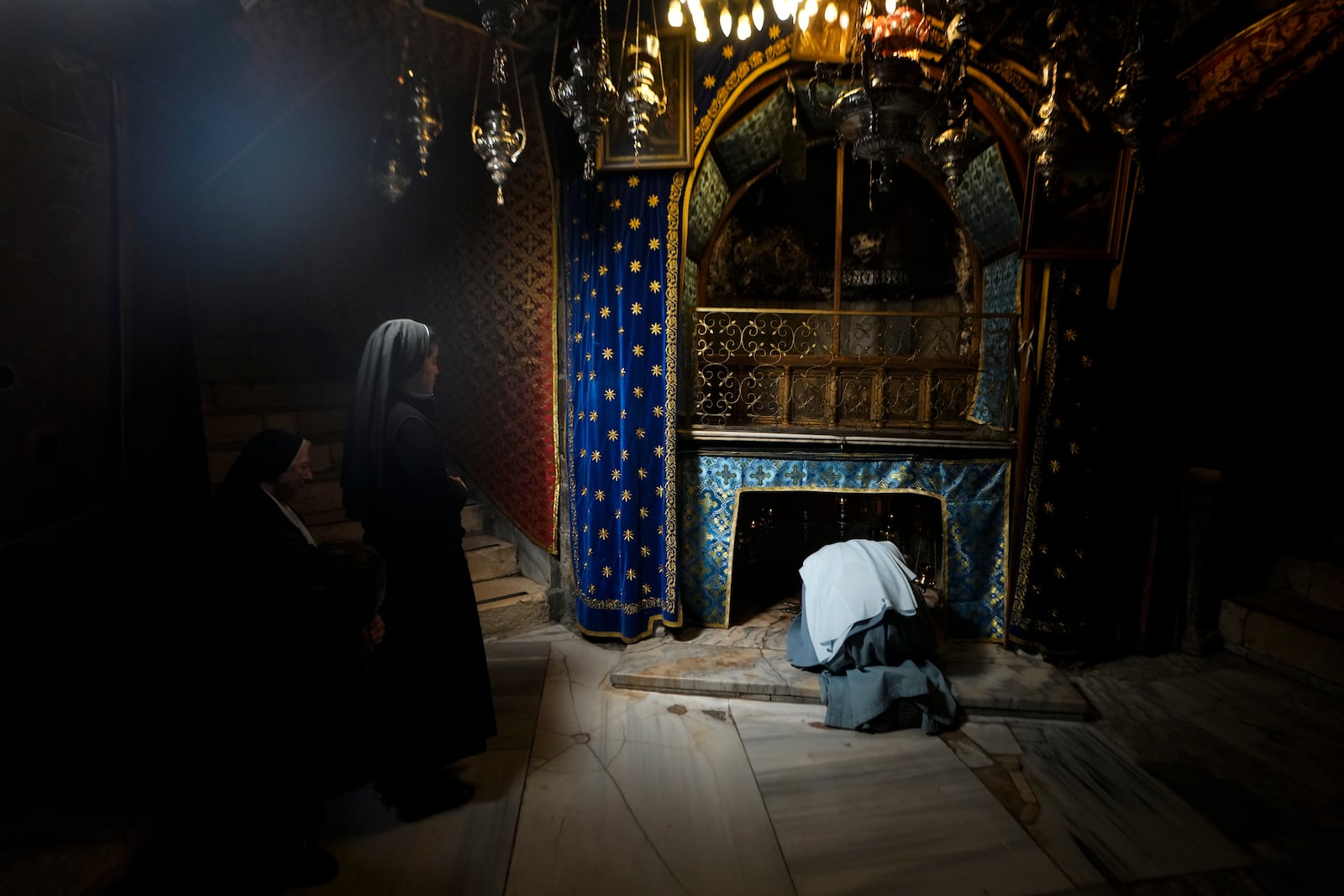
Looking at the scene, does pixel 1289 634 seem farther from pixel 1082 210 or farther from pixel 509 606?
pixel 509 606

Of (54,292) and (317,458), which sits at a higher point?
(54,292)

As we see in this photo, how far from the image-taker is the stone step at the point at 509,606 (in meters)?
4.34

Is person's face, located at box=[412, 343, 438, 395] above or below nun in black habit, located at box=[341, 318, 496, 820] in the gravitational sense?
above

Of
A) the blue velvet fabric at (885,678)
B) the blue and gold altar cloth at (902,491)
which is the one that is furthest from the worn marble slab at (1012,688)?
the blue and gold altar cloth at (902,491)

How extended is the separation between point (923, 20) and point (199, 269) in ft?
21.2

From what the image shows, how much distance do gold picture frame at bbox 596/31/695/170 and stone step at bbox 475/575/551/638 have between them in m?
3.06

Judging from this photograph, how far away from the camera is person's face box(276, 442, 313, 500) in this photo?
2.19 m

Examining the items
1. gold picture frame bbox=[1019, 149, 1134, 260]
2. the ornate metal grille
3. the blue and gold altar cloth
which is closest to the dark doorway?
the ornate metal grille

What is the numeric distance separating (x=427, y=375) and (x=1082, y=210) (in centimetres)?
399

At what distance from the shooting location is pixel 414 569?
8.24 ft

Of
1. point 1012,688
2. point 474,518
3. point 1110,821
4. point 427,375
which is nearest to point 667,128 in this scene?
point 427,375

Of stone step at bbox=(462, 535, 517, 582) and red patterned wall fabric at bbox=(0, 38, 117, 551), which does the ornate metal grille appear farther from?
red patterned wall fabric at bbox=(0, 38, 117, 551)

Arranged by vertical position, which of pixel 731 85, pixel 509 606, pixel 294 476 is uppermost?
pixel 731 85

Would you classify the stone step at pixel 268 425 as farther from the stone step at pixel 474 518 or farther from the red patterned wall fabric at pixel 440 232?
the stone step at pixel 474 518
